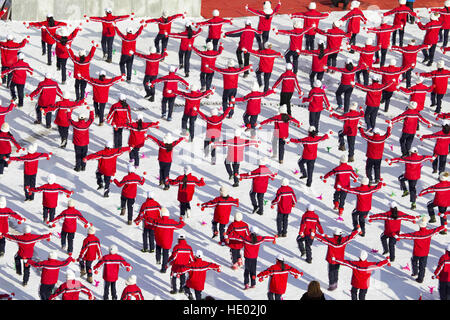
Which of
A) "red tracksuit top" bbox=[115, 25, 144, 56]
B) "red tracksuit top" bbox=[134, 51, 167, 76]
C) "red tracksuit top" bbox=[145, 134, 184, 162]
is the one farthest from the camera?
"red tracksuit top" bbox=[115, 25, 144, 56]

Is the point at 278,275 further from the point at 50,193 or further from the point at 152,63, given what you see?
the point at 152,63

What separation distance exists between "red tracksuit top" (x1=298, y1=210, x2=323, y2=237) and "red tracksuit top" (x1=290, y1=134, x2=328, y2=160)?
10.7 ft

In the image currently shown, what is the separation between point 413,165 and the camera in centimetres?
2542

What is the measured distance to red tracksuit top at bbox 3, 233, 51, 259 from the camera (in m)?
21.9

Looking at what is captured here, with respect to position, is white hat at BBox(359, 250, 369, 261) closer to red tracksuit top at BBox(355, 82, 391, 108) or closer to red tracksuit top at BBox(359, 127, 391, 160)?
red tracksuit top at BBox(359, 127, 391, 160)

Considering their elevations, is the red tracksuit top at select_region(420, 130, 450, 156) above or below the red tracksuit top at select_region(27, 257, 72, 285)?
above

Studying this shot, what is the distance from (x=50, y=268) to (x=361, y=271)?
658 cm

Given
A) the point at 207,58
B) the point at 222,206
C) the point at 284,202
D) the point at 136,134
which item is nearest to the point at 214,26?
the point at 207,58

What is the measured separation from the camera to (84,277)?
2252cm

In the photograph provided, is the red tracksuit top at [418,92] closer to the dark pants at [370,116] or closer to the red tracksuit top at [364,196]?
the dark pants at [370,116]

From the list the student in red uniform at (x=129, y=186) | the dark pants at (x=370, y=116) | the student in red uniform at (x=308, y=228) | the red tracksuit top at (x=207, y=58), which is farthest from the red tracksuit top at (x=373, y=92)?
the student in red uniform at (x=129, y=186)

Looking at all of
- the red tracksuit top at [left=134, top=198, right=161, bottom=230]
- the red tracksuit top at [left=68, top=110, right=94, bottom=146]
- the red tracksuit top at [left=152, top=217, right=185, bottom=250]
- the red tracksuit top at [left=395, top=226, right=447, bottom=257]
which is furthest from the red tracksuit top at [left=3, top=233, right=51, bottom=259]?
the red tracksuit top at [left=395, top=226, right=447, bottom=257]

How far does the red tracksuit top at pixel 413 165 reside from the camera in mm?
25375
